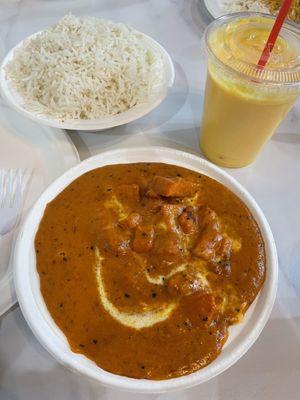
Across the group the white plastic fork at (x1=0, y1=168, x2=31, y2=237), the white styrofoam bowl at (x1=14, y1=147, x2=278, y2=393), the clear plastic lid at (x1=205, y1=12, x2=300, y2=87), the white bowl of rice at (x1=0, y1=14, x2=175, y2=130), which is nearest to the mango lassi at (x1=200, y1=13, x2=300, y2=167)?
the clear plastic lid at (x1=205, y1=12, x2=300, y2=87)

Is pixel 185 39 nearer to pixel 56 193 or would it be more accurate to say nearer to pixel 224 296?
pixel 56 193

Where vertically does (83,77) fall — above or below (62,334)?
above

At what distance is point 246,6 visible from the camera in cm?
249

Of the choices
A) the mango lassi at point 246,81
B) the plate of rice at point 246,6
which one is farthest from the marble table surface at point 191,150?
the mango lassi at point 246,81

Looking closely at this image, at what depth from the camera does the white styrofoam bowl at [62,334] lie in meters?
1.03

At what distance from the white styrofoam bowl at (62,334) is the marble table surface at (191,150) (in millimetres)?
195

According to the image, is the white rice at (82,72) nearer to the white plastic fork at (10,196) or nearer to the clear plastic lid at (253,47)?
the white plastic fork at (10,196)

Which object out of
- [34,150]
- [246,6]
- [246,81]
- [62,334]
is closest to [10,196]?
[34,150]

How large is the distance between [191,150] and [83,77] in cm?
63

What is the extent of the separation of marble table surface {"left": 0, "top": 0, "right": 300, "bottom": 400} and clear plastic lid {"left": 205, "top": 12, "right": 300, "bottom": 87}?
0.53 metres

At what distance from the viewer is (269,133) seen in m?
1.57

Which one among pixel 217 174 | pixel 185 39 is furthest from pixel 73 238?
pixel 185 39

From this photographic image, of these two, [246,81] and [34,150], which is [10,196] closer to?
[34,150]

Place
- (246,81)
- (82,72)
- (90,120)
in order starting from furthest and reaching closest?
(82,72), (90,120), (246,81)
